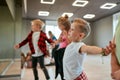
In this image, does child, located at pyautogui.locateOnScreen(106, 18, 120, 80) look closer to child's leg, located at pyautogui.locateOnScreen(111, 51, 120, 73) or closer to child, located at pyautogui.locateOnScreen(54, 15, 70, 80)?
child's leg, located at pyautogui.locateOnScreen(111, 51, 120, 73)

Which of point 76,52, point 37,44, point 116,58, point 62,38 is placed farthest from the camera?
point 37,44

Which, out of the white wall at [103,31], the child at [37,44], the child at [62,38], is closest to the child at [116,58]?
the child at [62,38]

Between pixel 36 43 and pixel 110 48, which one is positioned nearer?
pixel 110 48

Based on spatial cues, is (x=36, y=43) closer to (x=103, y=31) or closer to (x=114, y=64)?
(x=114, y=64)

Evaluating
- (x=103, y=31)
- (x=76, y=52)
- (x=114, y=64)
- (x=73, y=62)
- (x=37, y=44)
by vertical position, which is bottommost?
(x=103, y=31)

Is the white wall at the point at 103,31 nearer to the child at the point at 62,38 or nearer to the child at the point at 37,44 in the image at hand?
the child at the point at 37,44

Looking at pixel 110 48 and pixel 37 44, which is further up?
pixel 110 48

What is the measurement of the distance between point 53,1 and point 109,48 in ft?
21.5

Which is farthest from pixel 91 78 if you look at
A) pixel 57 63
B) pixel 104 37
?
pixel 104 37

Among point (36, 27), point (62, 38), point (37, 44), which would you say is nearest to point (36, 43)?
point (37, 44)

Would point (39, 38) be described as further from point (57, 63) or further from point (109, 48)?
point (109, 48)

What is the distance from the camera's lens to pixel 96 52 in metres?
1.09

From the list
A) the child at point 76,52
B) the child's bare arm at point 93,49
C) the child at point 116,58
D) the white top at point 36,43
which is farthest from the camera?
the white top at point 36,43

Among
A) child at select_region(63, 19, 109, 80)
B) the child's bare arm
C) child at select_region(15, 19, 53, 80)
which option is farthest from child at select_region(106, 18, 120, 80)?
child at select_region(15, 19, 53, 80)
